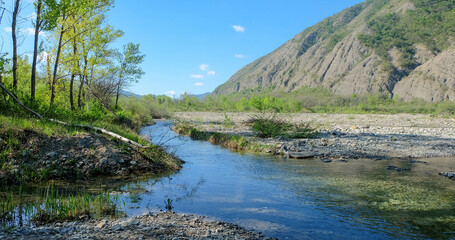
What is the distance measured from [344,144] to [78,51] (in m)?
21.6

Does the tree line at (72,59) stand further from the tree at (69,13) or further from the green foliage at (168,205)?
the green foliage at (168,205)

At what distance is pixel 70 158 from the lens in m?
11.0

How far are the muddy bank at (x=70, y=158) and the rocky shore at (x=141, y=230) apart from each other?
4725 mm

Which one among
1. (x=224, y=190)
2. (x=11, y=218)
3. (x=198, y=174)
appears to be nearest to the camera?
(x=11, y=218)

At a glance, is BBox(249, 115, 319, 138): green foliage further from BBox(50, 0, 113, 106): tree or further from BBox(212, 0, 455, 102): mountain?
BBox(212, 0, 455, 102): mountain

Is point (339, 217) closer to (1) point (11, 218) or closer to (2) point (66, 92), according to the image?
(1) point (11, 218)

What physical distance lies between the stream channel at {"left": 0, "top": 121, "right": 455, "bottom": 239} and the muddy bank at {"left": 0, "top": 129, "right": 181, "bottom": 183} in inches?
47.9

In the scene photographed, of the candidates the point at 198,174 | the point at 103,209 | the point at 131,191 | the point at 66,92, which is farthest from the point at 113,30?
the point at 103,209

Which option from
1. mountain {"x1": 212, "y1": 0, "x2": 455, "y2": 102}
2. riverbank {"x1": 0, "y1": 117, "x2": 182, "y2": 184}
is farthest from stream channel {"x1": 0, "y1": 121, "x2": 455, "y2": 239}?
mountain {"x1": 212, "y1": 0, "x2": 455, "y2": 102}

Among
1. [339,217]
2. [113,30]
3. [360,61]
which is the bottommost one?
[339,217]

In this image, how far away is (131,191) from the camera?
31.1 ft

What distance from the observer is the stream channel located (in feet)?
23.0

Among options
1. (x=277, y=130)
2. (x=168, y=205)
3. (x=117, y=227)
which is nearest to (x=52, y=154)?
(x=168, y=205)

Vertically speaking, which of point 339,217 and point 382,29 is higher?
point 382,29
